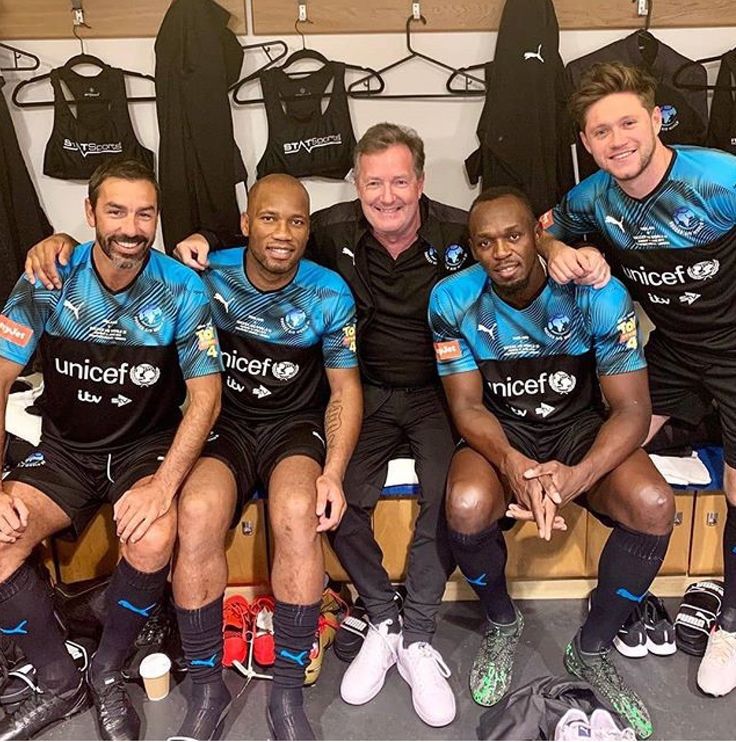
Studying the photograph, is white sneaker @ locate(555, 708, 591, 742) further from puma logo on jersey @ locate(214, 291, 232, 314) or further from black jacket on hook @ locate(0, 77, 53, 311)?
black jacket on hook @ locate(0, 77, 53, 311)

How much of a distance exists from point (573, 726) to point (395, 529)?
709 millimetres

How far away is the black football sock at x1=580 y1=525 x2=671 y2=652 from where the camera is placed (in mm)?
1931

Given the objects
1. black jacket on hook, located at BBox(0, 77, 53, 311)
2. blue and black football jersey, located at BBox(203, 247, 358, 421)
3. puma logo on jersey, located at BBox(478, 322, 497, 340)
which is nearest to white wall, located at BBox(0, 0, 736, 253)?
black jacket on hook, located at BBox(0, 77, 53, 311)

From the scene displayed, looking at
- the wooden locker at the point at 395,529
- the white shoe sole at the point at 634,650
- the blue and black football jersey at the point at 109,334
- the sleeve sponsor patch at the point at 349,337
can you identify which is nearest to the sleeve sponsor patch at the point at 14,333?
the blue and black football jersey at the point at 109,334

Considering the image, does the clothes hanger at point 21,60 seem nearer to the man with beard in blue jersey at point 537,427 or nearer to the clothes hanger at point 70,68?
the clothes hanger at point 70,68

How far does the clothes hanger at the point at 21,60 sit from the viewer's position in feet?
8.91

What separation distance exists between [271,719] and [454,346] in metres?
0.99

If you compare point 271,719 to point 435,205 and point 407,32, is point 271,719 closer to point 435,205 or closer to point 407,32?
point 435,205

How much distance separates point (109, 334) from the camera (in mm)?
2053

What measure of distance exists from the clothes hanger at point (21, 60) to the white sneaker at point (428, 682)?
214cm

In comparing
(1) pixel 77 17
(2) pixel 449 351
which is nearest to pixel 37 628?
(2) pixel 449 351

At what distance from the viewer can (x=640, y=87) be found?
6.59ft

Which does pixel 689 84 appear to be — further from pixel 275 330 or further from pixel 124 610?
pixel 124 610

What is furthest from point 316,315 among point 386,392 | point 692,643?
point 692,643
